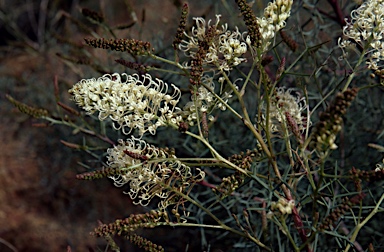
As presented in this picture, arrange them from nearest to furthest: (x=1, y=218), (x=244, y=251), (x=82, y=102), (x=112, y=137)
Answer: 1. (x=82, y=102)
2. (x=244, y=251)
3. (x=112, y=137)
4. (x=1, y=218)

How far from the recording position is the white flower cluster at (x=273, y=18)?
70 centimetres

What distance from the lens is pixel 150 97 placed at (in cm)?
70

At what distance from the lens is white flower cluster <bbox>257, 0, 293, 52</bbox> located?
700 millimetres

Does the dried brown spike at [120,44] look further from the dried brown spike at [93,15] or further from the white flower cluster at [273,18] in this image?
the dried brown spike at [93,15]

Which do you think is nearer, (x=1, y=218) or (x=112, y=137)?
(x=112, y=137)

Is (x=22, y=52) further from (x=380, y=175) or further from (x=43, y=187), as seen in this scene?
(x=380, y=175)

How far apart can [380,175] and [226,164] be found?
0.20 metres

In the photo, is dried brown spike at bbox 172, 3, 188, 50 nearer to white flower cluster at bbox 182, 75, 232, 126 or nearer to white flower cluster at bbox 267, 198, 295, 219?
white flower cluster at bbox 182, 75, 232, 126

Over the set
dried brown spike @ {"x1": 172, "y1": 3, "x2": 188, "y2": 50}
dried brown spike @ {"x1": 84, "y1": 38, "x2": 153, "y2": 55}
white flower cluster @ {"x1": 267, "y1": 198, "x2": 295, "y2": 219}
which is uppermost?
dried brown spike @ {"x1": 172, "y1": 3, "x2": 188, "y2": 50}

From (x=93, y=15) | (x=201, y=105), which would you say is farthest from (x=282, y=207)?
(x=93, y=15)

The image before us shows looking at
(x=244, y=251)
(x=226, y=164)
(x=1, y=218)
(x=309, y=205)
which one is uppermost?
(x=226, y=164)

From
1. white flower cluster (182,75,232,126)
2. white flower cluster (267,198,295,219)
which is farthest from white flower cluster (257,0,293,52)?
white flower cluster (267,198,295,219)

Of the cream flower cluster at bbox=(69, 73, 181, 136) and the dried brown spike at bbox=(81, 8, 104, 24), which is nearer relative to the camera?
the cream flower cluster at bbox=(69, 73, 181, 136)

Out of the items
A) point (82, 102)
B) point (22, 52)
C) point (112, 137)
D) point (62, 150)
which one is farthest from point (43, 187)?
point (82, 102)
